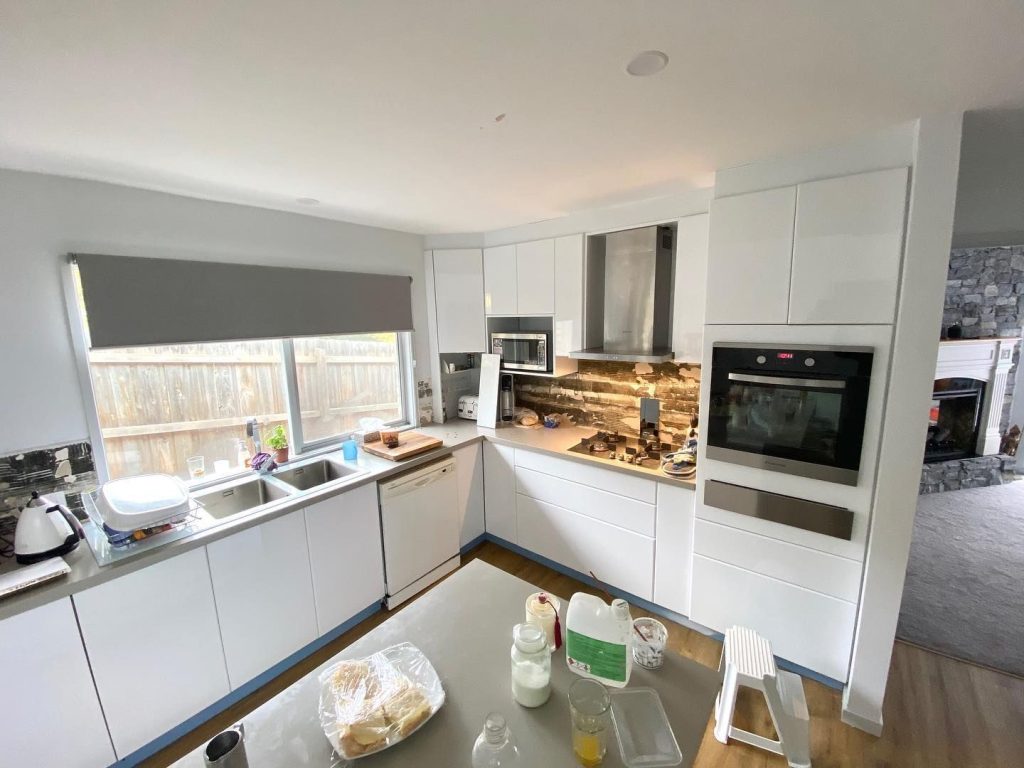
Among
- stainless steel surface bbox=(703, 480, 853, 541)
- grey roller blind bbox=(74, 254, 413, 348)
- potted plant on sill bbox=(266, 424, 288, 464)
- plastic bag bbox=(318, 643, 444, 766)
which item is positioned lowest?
plastic bag bbox=(318, 643, 444, 766)

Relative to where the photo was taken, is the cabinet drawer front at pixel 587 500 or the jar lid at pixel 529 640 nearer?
the jar lid at pixel 529 640

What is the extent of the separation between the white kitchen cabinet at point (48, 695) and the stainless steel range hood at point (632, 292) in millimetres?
2513

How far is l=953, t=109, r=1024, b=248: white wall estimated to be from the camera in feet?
4.54

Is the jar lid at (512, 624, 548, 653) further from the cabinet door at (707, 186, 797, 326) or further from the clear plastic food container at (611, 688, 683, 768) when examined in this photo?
the cabinet door at (707, 186, 797, 326)

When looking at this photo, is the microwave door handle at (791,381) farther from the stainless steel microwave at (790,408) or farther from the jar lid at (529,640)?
the jar lid at (529,640)

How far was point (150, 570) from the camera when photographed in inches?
60.2

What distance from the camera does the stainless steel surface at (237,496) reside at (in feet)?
6.72

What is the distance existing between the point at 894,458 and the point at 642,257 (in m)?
1.51

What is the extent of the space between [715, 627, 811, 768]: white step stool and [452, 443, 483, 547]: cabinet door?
1.68m

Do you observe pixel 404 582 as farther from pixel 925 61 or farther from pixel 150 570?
pixel 925 61

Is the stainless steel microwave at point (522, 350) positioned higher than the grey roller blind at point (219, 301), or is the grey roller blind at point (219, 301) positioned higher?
the grey roller blind at point (219, 301)

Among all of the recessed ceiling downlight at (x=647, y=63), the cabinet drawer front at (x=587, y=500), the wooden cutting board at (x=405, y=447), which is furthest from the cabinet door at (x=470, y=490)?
the recessed ceiling downlight at (x=647, y=63)

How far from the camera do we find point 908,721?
5.59 feet

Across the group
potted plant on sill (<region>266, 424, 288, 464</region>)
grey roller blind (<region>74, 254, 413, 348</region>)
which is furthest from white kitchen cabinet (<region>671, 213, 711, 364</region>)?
potted plant on sill (<region>266, 424, 288, 464</region>)
